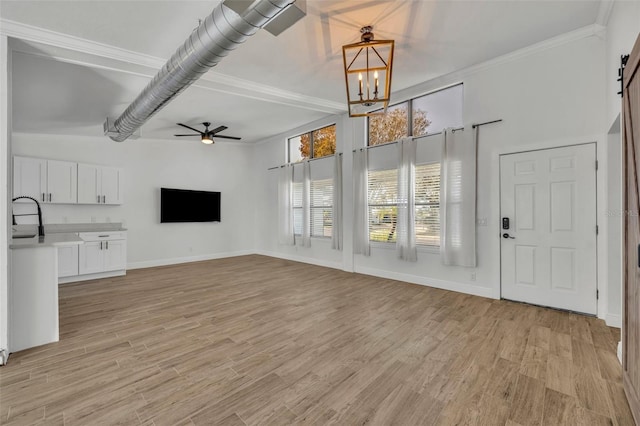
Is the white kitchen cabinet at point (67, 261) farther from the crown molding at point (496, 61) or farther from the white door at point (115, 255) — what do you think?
the crown molding at point (496, 61)

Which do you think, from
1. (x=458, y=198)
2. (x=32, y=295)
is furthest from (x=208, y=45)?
(x=458, y=198)

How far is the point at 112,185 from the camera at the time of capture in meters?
6.13

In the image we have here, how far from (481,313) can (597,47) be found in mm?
3394

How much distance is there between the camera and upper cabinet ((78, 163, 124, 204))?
5.77m

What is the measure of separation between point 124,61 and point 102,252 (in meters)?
3.88

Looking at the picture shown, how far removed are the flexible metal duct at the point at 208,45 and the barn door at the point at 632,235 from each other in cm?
230

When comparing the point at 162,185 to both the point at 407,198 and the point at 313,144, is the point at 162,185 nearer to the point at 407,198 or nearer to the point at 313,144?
the point at 313,144

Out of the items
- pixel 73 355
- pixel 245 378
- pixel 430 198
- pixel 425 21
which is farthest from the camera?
pixel 430 198

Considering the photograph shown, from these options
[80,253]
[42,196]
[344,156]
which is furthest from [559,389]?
[42,196]

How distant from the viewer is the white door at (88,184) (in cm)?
574

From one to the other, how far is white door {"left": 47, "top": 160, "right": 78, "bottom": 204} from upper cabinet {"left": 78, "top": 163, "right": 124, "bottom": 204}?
91 mm

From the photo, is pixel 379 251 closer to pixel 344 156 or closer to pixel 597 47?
pixel 344 156

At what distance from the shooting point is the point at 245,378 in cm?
219

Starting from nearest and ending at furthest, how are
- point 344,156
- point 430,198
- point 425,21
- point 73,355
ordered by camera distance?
1. point 73,355
2. point 425,21
3. point 430,198
4. point 344,156
